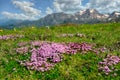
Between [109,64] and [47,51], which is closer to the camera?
[109,64]

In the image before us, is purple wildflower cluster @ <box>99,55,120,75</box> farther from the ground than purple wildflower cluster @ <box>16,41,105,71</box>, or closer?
closer

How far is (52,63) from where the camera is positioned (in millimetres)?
16594

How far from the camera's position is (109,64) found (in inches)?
647

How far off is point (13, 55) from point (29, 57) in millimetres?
1364

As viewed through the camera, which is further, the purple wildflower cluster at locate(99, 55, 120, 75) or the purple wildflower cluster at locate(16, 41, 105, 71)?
the purple wildflower cluster at locate(16, 41, 105, 71)

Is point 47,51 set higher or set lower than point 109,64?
higher

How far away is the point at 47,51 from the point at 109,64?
436 cm

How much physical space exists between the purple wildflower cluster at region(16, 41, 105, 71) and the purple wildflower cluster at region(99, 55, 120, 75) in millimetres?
2160

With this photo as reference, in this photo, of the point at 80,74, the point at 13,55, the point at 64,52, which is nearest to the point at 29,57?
the point at 13,55

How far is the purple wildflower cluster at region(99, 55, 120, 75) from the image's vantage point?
51.8ft

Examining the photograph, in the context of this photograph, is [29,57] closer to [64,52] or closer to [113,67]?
[64,52]

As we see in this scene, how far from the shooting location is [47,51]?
18.0 meters

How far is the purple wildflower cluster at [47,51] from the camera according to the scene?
53.8 ft

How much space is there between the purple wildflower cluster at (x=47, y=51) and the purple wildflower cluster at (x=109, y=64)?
2160 mm
